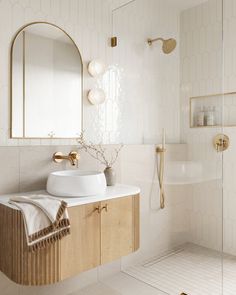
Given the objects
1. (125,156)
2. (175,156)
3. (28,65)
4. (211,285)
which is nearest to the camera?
(28,65)

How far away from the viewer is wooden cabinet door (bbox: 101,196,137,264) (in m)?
1.91

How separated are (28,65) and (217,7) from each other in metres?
1.46

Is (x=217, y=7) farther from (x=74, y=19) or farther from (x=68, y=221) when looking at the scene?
(x=68, y=221)

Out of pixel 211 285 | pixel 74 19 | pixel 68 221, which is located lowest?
pixel 211 285

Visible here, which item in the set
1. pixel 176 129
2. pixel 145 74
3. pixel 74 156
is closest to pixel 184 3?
pixel 145 74

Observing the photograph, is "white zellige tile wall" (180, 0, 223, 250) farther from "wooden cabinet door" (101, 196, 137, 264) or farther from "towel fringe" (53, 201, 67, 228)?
"towel fringe" (53, 201, 67, 228)

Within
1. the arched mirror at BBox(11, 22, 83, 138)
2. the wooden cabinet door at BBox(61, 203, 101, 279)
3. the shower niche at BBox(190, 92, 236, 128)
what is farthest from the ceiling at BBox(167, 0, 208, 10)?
Answer: the wooden cabinet door at BBox(61, 203, 101, 279)

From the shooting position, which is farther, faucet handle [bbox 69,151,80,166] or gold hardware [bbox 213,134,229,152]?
gold hardware [bbox 213,134,229,152]

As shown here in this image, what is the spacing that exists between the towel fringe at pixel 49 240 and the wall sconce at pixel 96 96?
1.13 m

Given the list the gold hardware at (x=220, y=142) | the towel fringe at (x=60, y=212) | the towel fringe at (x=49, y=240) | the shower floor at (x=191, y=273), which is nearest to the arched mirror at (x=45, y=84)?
the towel fringe at (x=60, y=212)

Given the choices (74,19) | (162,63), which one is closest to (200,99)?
(162,63)

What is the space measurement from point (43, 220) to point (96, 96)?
1181 millimetres

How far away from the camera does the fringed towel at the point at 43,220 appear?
155cm

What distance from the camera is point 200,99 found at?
7.46 ft
